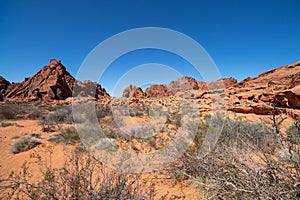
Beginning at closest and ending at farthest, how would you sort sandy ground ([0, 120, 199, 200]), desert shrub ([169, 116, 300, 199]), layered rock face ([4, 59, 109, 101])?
desert shrub ([169, 116, 300, 199])
sandy ground ([0, 120, 199, 200])
layered rock face ([4, 59, 109, 101])

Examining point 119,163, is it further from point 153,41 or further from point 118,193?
point 153,41

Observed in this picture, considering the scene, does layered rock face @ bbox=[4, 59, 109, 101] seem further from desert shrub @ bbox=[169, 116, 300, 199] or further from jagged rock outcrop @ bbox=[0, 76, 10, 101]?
desert shrub @ bbox=[169, 116, 300, 199]

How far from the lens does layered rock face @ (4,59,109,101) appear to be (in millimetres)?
33581

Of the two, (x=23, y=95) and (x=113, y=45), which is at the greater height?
(x=23, y=95)

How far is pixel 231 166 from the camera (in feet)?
7.20

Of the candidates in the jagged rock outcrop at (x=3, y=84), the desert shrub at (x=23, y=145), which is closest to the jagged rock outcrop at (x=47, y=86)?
the jagged rock outcrop at (x=3, y=84)

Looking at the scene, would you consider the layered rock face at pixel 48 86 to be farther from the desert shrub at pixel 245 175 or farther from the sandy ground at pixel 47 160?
the desert shrub at pixel 245 175

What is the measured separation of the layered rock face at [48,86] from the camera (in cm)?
3358

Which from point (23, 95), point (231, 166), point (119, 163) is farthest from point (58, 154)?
point (23, 95)

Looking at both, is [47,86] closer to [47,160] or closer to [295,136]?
[47,160]

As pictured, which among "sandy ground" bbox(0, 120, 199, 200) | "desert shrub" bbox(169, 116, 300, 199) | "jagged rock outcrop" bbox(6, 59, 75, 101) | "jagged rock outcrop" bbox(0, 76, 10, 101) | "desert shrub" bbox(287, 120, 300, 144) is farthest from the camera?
"jagged rock outcrop" bbox(0, 76, 10, 101)

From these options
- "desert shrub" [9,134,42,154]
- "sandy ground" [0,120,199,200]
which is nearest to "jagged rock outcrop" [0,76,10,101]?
"sandy ground" [0,120,199,200]

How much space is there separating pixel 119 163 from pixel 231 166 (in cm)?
240

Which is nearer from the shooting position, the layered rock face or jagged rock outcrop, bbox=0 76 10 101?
the layered rock face
